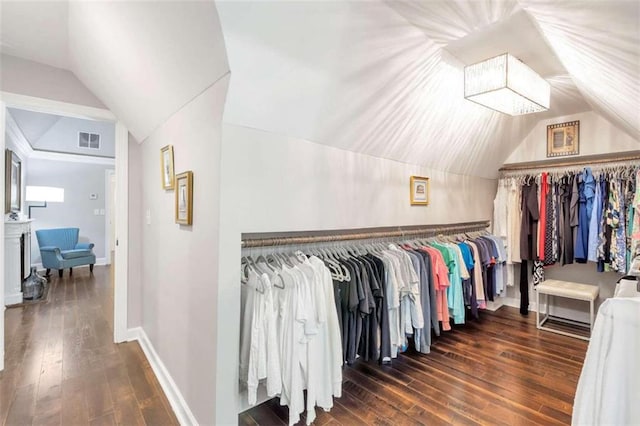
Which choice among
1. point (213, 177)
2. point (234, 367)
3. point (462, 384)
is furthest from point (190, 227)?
point (462, 384)

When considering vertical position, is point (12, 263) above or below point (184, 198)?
below

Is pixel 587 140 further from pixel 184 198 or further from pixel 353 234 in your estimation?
pixel 184 198

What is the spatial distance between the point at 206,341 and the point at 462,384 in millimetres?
1930

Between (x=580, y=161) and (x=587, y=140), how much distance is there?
0.24m

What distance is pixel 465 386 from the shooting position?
2.31 metres

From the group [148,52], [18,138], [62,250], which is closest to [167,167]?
[148,52]

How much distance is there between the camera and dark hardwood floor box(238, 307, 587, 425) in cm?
198

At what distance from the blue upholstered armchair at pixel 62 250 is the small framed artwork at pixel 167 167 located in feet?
15.3

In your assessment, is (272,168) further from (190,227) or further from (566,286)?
(566,286)

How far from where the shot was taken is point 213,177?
1.65m

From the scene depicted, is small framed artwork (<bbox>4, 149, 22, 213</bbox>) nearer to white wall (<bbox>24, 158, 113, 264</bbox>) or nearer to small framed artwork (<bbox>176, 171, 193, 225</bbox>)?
white wall (<bbox>24, 158, 113, 264</bbox>)

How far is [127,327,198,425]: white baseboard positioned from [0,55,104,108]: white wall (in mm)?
2275

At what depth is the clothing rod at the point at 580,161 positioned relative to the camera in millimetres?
3186

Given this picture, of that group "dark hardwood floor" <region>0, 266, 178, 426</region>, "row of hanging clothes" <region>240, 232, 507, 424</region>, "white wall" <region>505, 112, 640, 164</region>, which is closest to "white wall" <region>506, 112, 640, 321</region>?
"white wall" <region>505, 112, 640, 164</region>
